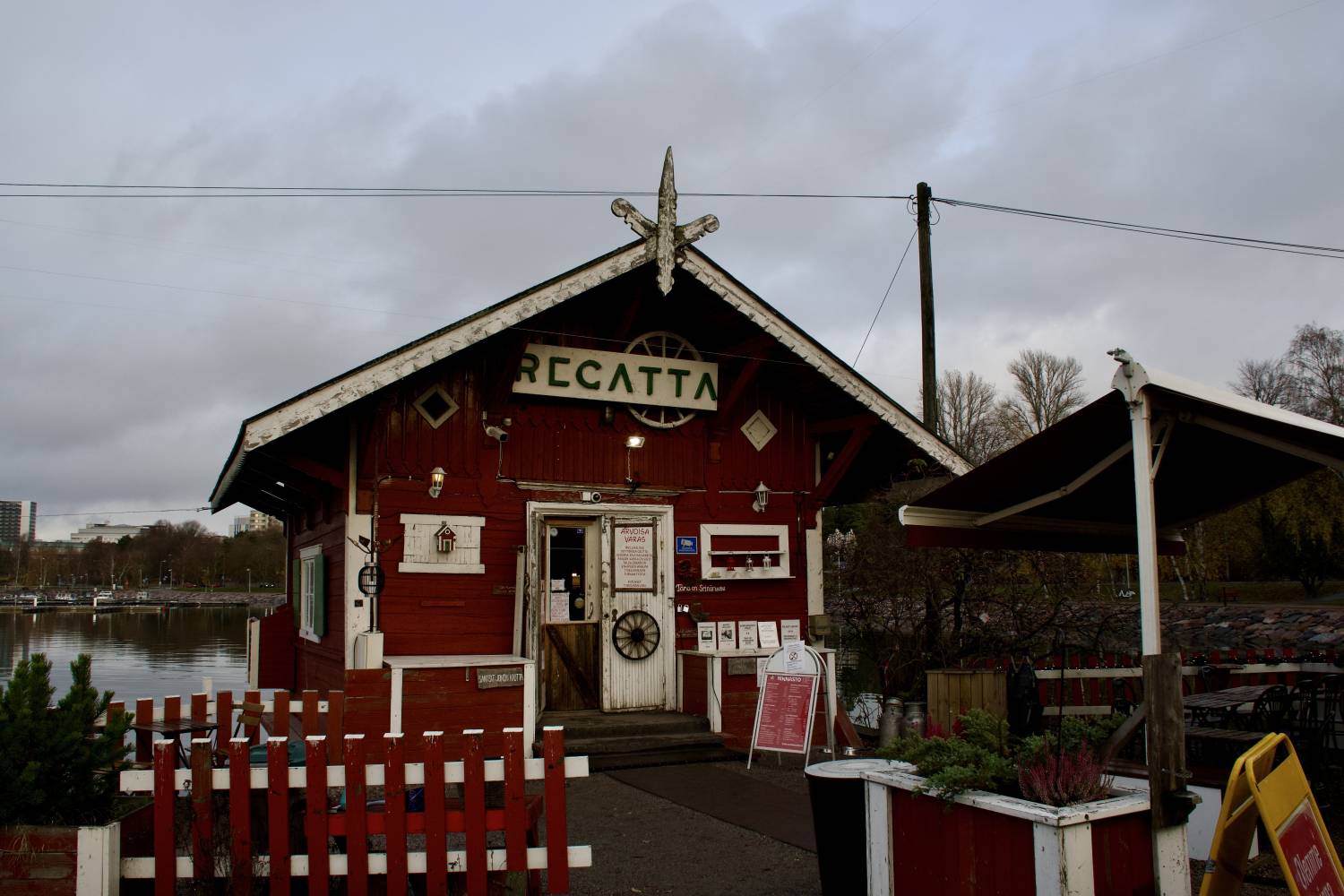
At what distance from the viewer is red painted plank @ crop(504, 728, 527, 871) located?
492 centimetres

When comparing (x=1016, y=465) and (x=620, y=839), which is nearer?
(x=1016, y=465)

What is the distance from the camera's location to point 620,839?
6945 millimetres

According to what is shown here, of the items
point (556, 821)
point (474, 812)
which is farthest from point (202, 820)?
point (556, 821)

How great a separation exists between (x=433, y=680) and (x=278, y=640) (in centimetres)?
530

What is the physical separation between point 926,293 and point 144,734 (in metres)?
12.8

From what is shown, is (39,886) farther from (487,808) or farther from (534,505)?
(534,505)

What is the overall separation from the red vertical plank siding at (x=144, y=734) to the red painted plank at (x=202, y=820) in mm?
2846

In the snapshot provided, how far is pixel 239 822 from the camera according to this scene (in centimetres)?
490

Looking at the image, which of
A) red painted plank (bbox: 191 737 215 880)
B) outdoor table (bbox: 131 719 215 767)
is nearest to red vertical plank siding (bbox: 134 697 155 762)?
outdoor table (bbox: 131 719 215 767)

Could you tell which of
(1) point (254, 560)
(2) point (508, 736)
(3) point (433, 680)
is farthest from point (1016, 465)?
(1) point (254, 560)

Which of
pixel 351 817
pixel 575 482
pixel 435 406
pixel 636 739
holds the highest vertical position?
pixel 435 406

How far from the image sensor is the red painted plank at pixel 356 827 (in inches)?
191

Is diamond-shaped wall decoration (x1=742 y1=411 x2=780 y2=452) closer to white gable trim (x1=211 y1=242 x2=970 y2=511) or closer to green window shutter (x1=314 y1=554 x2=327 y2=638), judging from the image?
white gable trim (x1=211 y1=242 x2=970 y2=511)

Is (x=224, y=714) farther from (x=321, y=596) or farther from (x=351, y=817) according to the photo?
(x=351, y=817)
